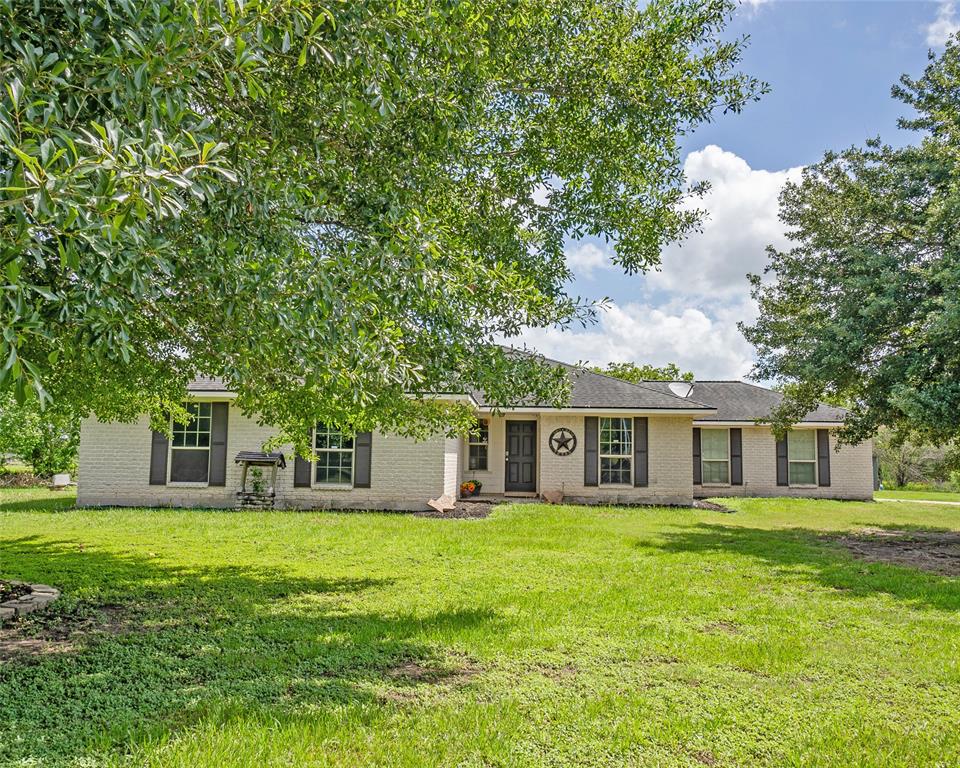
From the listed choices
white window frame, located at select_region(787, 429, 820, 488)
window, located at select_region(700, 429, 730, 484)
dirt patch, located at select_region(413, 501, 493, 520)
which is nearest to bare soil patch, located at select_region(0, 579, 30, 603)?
dirt patch, located at select_region(413, 501, 493, 520)

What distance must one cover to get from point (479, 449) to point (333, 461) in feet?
15.8

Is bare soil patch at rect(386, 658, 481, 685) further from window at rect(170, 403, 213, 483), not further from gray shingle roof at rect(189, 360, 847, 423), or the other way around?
window at rect(170, 403, 213, 483)

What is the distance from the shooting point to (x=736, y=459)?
21.1 meters

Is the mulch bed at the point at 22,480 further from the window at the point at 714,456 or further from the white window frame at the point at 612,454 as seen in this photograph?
the window at the point at 714,456

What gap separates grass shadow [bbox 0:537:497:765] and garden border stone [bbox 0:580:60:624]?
5.6 inches

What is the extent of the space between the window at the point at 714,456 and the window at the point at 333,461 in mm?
11647

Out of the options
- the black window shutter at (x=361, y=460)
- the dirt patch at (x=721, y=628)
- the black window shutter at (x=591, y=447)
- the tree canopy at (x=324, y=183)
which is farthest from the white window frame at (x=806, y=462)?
the dirt patch at (x=721, y=628)

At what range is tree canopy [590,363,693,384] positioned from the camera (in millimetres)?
36719

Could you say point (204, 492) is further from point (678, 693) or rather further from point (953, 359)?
point (953, 359)

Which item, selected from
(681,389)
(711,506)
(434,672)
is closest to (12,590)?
(434,672)

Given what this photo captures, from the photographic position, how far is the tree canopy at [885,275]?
10312 millimetres

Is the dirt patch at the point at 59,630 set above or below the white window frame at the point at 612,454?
below

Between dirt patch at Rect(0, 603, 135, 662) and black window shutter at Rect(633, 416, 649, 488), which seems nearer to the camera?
dirt patch at Rect(0, 603, 135, 662)

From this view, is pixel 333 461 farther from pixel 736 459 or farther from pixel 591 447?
pixel 736 459
